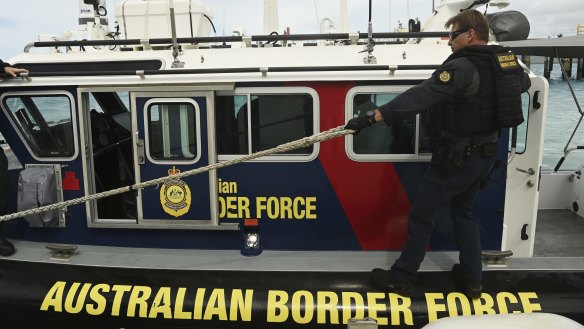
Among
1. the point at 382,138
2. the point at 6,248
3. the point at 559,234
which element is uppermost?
the point at 382,138

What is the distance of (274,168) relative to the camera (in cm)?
361

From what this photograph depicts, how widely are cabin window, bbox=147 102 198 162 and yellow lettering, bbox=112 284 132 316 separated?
0.93m

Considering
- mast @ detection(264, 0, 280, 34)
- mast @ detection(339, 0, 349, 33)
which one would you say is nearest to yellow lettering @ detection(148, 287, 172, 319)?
mast @ detection(264, 0, 280, 34)


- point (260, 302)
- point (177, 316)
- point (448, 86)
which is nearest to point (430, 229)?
point (448, 86)

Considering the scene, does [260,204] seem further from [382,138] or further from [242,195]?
[382,138]

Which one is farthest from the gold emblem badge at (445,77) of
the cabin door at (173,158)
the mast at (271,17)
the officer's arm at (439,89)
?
the mast at (271,17)

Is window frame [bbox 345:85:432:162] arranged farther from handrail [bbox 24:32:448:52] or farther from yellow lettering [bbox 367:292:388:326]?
yellow lettering [bbox 367:292:388:326]

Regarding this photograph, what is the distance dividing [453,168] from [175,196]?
6.45 ft

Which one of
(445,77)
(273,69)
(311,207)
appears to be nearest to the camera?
(445,77)

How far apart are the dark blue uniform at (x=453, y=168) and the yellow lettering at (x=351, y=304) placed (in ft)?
0.92

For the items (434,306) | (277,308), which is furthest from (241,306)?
(434,306)

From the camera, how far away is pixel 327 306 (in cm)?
317

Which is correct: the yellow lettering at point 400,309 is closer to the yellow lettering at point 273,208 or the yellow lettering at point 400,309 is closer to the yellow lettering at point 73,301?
the yellow lettering at point 273,208

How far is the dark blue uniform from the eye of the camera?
2723 millimetres
